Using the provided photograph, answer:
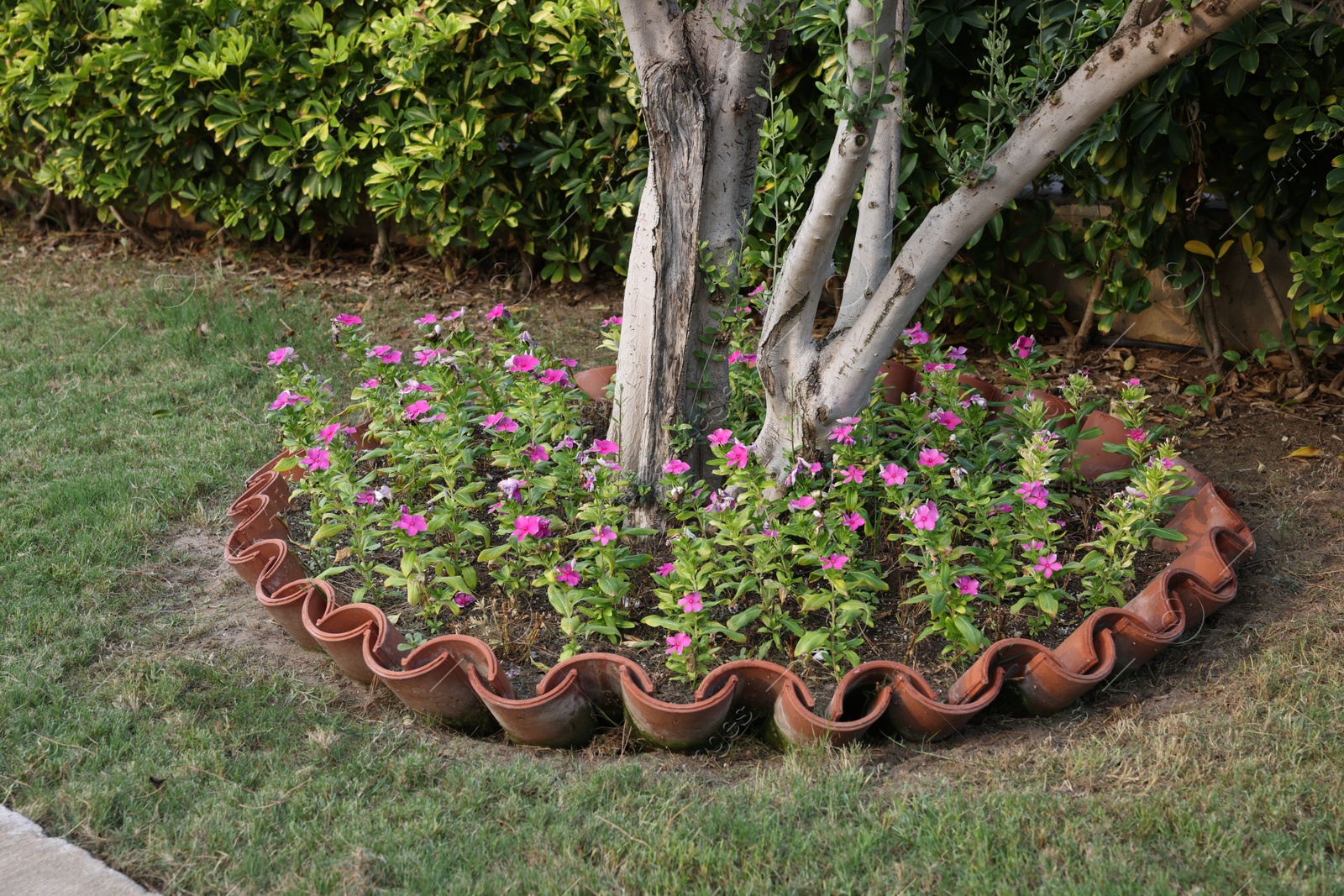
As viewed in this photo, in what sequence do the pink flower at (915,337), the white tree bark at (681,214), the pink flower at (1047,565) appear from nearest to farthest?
the pink flower at (1047,565)
the white tree bark at (681,214)
the pink flower at (915,337)

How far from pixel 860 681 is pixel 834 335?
3.44 ft

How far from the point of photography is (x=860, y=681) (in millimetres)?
2695

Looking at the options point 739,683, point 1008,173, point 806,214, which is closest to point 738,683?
point 739,683

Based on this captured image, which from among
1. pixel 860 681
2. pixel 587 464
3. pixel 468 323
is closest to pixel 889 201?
pixel 587 464

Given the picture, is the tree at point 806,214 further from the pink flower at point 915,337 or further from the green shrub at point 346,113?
the green shrub at point 346,113

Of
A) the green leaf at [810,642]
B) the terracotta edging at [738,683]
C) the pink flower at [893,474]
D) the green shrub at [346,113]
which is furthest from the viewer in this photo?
the green shrub at [346,113]

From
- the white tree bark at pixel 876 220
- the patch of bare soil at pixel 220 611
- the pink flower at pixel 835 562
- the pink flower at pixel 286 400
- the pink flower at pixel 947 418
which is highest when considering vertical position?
the white tree bark at pixel 876 220

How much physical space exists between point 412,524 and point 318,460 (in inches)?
14.8

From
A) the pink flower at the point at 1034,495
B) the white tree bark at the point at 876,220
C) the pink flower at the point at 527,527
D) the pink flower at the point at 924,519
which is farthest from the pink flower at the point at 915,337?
the pink flower at the point at 527,527

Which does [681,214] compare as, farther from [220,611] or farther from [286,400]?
[220,611]

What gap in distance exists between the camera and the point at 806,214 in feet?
10.5

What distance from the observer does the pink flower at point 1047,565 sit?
2.84 meters

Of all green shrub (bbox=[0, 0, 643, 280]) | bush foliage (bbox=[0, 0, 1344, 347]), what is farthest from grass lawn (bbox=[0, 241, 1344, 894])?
green shrub (bbox=[0, 0, 643, 280])

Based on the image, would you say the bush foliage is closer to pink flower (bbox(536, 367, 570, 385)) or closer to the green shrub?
the green shrub
